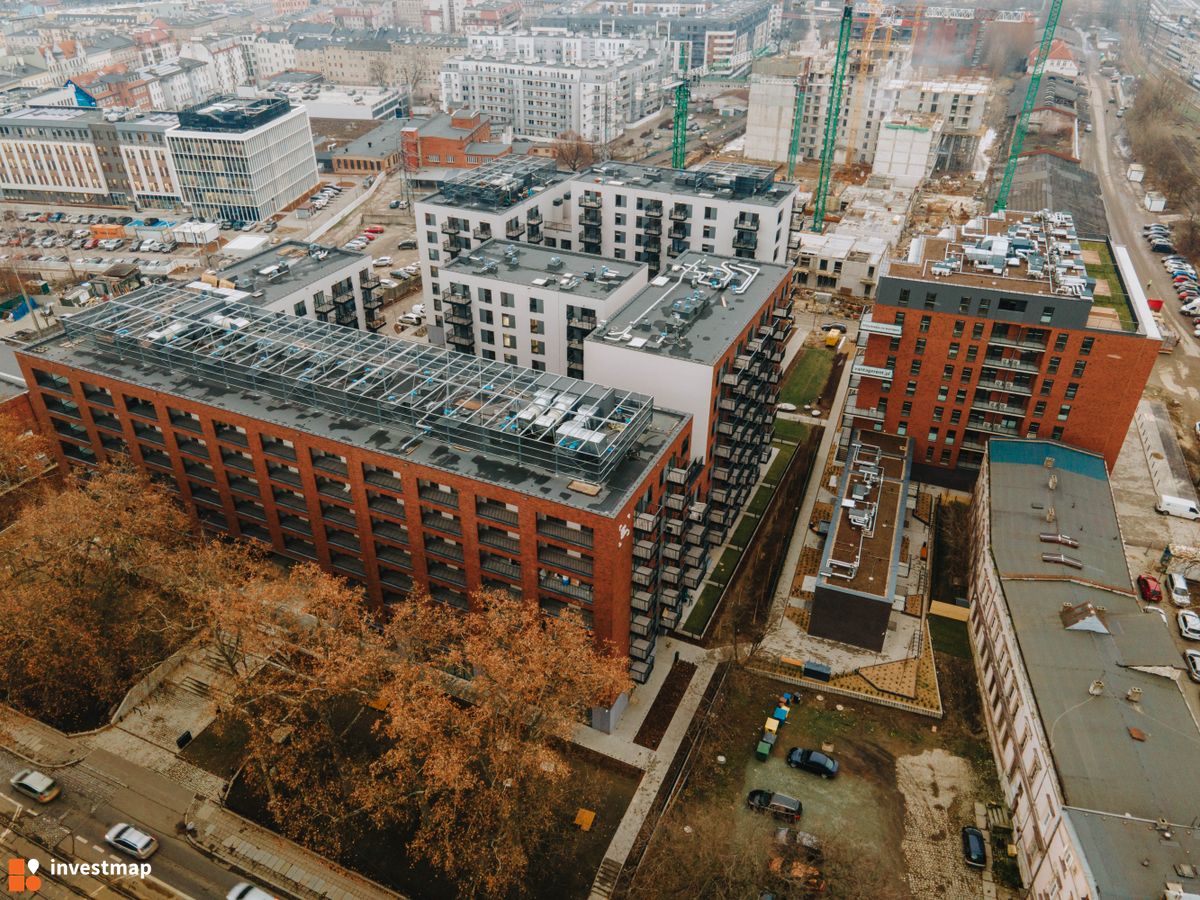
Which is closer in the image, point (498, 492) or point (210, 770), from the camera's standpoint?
point (498, 492)

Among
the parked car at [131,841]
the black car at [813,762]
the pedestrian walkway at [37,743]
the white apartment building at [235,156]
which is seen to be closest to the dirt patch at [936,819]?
the black car at [813,762]

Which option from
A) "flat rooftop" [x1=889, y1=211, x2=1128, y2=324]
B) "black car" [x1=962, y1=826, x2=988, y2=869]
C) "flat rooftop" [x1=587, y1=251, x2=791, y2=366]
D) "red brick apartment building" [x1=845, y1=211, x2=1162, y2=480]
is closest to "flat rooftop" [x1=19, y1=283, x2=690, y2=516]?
"flat rooftop" [x1=587, y1=251, x2=791, y2=366]

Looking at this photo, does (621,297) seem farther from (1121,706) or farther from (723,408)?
(1121,706)

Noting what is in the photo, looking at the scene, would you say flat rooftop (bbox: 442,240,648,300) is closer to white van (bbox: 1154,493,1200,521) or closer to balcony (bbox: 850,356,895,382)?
balcony (bbox: 850,356,895,382)

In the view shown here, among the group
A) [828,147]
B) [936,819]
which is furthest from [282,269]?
[828,147]

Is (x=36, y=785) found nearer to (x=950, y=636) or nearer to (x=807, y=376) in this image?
(x=950, y=636)

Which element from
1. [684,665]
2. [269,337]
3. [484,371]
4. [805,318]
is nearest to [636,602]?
[684,665]
